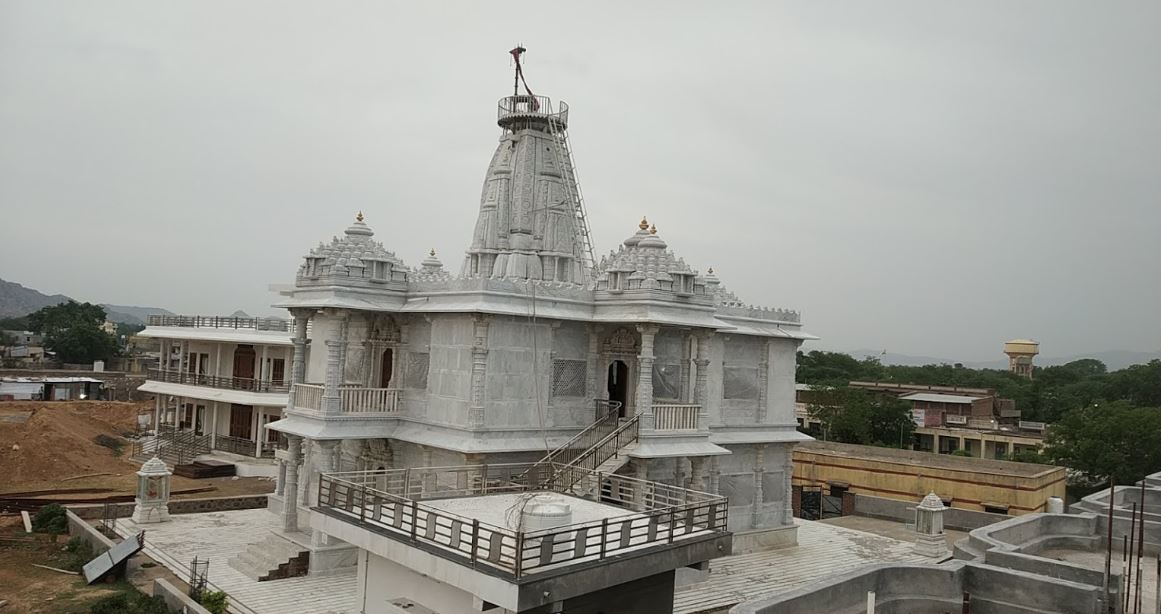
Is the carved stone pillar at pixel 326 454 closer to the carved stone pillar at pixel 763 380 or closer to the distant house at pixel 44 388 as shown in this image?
the carved stone pillar at pixel 763 380

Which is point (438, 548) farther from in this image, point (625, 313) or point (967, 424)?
point (967, 424)

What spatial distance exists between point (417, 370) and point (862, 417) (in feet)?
128

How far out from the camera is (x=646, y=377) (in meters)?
22.2

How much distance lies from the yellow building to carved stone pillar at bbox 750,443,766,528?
1327 cm

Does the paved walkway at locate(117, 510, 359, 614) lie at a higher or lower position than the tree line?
lower

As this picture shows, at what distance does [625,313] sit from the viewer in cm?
2275

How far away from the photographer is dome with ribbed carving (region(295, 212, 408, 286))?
917 inches

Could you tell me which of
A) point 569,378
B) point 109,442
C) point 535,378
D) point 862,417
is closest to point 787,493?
point 569,378

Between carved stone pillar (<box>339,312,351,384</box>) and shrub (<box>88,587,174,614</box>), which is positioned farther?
carved stone pillar (<box>339,312,351,384</box>)

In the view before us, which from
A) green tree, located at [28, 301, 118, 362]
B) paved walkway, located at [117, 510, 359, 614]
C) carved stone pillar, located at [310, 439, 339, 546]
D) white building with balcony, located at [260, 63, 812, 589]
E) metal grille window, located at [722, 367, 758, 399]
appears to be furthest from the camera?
green tree, located at [28, 301, 118, 362]

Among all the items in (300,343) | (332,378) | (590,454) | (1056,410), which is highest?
(300,343)

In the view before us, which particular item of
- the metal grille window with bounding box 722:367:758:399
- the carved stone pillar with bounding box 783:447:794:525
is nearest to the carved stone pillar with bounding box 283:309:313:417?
the metal grille window with bounding box 722:367:758:399

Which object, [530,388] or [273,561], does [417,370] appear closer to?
[530,388]

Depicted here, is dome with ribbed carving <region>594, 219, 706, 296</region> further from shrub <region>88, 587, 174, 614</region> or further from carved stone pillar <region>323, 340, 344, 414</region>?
shrub <region>88, 587, 174, 614</region>
